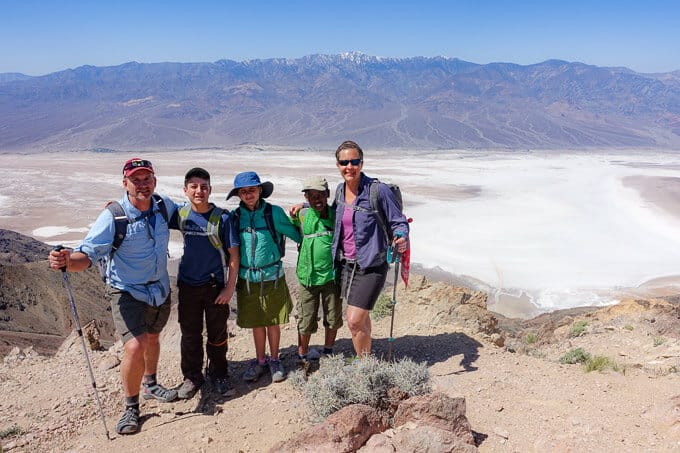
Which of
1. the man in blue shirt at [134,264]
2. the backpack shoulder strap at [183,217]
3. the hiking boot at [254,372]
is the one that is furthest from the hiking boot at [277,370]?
the backpack shoulder strap at [183,217]

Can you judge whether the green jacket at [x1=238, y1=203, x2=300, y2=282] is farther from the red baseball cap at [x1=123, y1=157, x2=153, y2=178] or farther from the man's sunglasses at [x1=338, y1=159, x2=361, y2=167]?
the red baseball cap at [x1=123, y1=157, x2=153, y2=178]

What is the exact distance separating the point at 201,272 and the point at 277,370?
0.99 m

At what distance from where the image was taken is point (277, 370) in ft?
12.4

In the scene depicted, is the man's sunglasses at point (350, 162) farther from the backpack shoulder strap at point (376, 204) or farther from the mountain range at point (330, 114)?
the mountain range at point (330, 114)

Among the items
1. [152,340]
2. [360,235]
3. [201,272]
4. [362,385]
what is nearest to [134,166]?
[201,272]

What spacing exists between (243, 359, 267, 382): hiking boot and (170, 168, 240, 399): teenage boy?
0.18 m

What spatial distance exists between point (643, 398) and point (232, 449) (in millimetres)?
2785

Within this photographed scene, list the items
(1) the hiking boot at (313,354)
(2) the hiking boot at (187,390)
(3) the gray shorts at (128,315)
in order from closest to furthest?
(3) the gray shorts at (128,315) → (2) the hiking boot at (187,390) → (1) the hiking boot at (313,354)

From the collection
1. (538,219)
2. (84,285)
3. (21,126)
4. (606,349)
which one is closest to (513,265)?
(538,219)

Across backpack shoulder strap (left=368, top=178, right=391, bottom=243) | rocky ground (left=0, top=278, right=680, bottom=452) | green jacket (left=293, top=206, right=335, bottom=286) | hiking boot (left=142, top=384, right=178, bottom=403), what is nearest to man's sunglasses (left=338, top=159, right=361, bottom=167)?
backpack shoulder strap (left=368, top=178, right=391, bottom=243)

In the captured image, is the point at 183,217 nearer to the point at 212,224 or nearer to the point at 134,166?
the point at 212,224

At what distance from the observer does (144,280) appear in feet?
10.2

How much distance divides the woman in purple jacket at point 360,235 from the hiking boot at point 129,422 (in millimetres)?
1526

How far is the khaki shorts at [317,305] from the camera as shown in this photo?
145 inches
